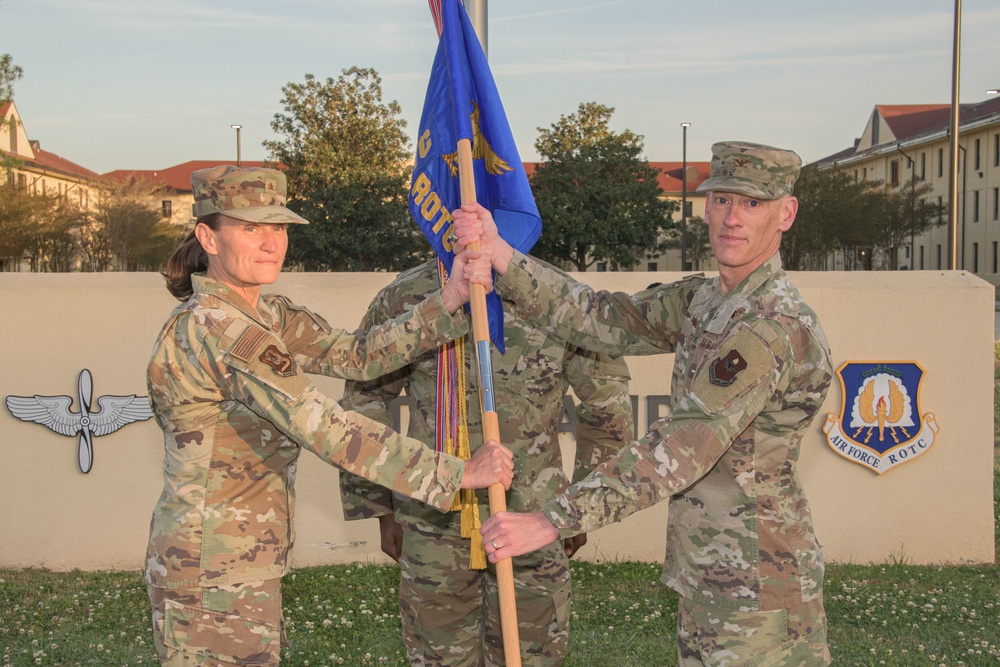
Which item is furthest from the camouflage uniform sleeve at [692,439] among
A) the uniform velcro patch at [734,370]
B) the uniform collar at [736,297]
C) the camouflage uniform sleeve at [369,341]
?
the camouflage uniform sleeve at [369,341]

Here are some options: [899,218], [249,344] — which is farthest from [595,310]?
[899,218]

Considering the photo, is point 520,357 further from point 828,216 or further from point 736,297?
point 828,216

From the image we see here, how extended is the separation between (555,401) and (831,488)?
381 cm

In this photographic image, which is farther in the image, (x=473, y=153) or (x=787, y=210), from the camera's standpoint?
(x=473, y=153)

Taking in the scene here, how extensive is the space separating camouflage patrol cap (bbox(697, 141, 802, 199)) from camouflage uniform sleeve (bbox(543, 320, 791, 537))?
0.44 metres

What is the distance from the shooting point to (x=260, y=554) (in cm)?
315

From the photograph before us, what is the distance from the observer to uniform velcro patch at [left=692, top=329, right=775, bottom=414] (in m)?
2.93

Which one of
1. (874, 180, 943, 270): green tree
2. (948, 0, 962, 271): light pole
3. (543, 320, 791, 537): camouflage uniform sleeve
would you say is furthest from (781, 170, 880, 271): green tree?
(543, 320, 791, 537): camouflage uniform sleeve

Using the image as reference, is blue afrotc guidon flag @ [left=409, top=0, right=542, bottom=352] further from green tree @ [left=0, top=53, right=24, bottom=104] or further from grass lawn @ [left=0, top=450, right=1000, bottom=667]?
green tree @ [left=0, top=53, right=24, bottom=104]

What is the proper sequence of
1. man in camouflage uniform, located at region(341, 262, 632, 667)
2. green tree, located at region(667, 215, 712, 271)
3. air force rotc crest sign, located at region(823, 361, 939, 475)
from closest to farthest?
1. man in camouflage uniform, located at region(341, 262, 632, 667)
2. air force rotc crest sign, located at region(823, 361, 939, 475)
3. green tree, located at region(667, 215, 712, 271)

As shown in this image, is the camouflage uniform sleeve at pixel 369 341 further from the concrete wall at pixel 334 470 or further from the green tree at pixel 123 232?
the green tree at pixel 123 232

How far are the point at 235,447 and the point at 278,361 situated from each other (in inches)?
13.0

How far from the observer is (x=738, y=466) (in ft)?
10.1

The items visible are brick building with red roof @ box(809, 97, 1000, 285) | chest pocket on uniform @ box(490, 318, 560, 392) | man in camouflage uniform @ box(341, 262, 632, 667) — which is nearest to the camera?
man in camouflage uniform @ box(341, 262, 632, 667)
